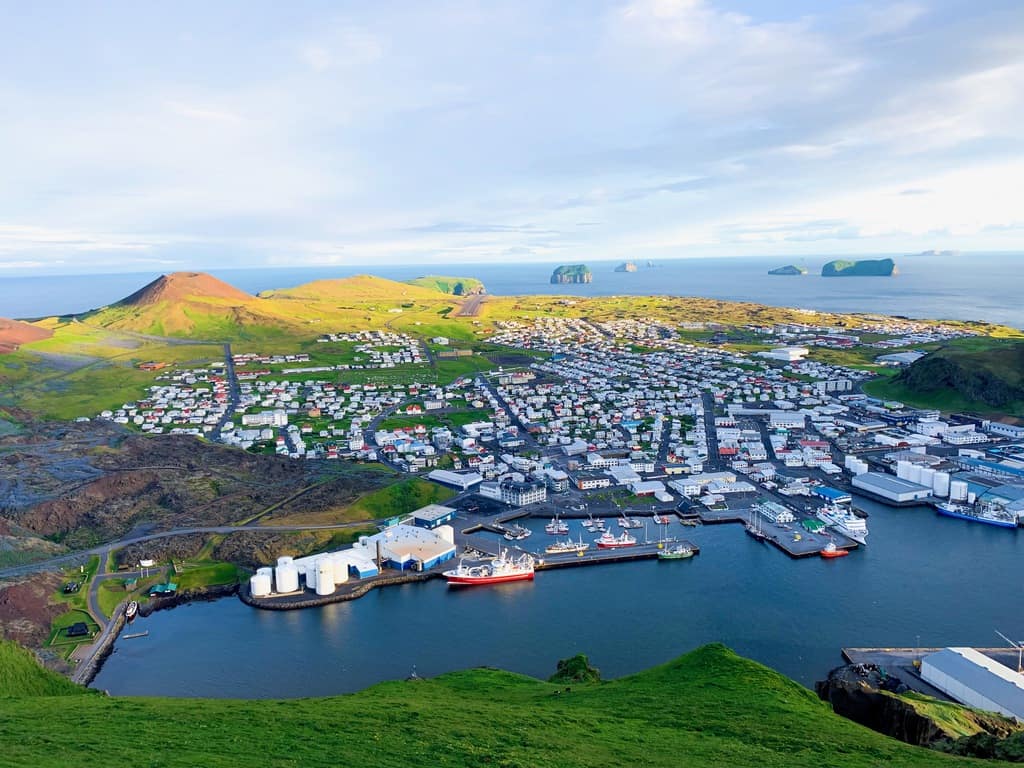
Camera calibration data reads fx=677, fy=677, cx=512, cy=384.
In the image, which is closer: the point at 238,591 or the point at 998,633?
the point at 998,633

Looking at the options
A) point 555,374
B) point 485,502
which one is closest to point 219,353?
point 555,374

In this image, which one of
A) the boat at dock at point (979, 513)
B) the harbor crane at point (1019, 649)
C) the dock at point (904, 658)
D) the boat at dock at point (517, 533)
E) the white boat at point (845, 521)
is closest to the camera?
the dock at point (904, 658)

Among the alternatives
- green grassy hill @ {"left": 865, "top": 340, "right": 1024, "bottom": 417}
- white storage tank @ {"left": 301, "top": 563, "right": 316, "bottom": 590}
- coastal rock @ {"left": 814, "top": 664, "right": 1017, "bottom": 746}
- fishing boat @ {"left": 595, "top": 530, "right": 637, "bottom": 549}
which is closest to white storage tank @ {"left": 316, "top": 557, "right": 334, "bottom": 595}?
white storage tank @ {"left": 301, "top": 563, "right": 316, "bottom": 590}

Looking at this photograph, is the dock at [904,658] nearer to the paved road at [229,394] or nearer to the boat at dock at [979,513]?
the boat at dock at [979,513]

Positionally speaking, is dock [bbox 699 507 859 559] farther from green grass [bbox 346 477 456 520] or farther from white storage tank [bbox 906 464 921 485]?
green grass [bbox 346 477 456 520]

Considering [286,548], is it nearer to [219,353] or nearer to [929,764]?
[929,764]

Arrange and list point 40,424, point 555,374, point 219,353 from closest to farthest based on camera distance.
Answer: point 40,424 < point 555,374 < point 219,353

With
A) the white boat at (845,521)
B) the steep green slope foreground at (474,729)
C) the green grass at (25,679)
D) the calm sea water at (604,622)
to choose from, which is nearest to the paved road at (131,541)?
the calm sea water at (604,622)
